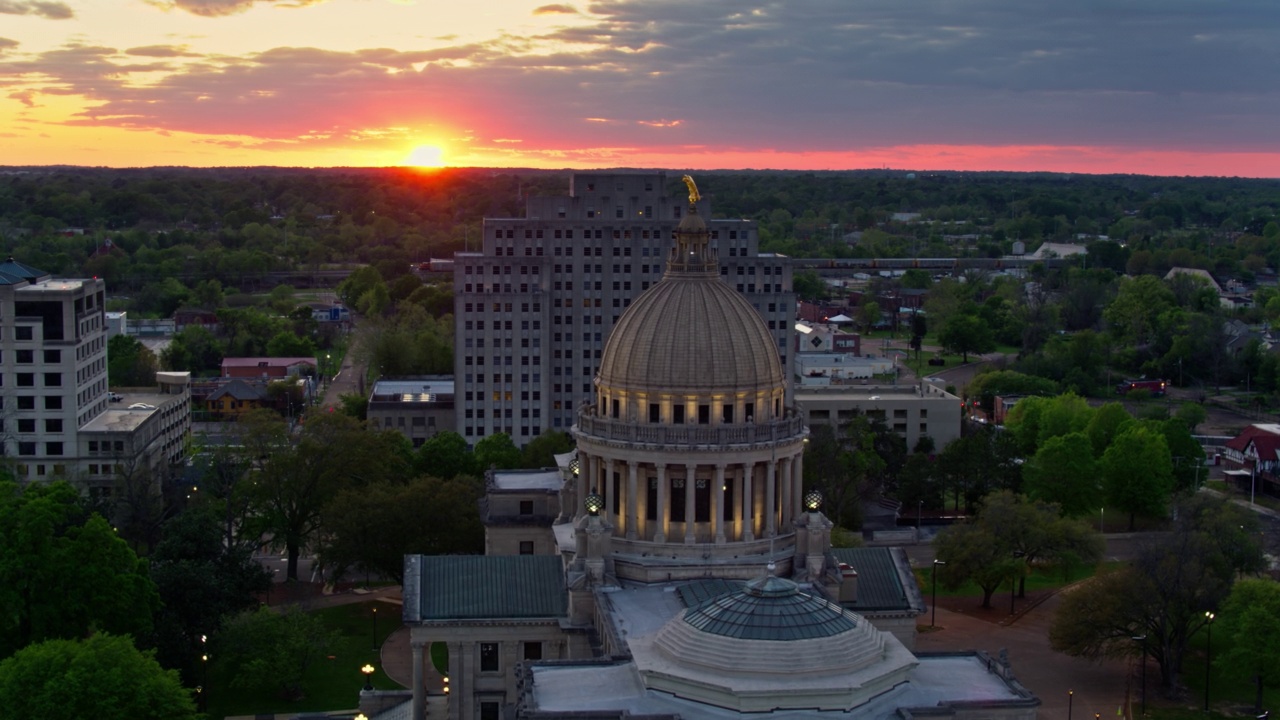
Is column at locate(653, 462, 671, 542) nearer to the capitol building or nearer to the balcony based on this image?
the capitol building

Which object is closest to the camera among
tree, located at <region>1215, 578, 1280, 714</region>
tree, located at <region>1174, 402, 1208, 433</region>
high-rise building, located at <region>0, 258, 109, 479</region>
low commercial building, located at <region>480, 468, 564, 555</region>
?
tree, located at <region>1215, 578, 1280, 714</region>

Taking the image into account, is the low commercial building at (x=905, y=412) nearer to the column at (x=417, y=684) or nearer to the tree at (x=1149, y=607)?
the tree at (x=1149, y=607)

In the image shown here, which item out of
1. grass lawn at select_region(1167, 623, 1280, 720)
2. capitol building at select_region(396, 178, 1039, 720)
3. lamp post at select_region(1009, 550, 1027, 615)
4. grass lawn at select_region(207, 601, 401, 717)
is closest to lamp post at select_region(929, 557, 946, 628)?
lamp post at select_region(1009, 550, 1027, 615)

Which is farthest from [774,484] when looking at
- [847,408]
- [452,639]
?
[847,408]

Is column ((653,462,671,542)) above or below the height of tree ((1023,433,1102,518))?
above

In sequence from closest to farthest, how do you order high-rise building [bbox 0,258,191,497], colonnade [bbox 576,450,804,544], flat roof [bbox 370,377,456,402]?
colonnade [bbox 576,450,804,544]
high-rise building [bbox 0,258,191,497]
flat roof [bbox 370,377,456,402]

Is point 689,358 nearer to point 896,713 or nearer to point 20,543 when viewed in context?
point 896,713
